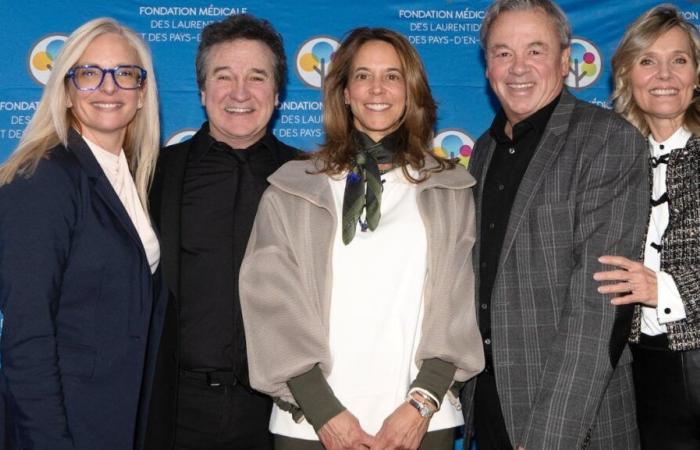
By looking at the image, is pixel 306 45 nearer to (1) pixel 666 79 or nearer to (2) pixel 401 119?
(2) pixel 401 119

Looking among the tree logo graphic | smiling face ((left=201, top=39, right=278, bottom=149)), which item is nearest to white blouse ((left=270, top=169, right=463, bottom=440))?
smiling face ((left=201, top=39, right=278, bottom=149))

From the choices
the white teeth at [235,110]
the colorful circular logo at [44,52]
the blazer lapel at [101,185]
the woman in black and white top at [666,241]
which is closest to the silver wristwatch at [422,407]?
the woman in black and white top at [666,241]

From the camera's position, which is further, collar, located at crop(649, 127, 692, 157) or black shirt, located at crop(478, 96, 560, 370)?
collar, located at crop(649, 127, 692, 157)

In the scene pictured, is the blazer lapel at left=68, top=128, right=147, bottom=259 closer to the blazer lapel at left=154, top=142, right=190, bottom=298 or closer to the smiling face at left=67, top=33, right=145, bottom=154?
the smiling face at left=67, top=33, right=145, bottom=154

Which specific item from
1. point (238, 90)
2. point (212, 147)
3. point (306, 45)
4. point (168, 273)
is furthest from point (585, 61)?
point (168, 273)

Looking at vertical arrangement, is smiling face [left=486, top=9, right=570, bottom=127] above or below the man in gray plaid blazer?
above

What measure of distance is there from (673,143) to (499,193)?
2.39ft

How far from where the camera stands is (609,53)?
4.43 meters

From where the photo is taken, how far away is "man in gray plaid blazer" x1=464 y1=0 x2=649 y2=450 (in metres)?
2.41

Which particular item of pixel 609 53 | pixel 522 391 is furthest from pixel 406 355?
pixel 609 53

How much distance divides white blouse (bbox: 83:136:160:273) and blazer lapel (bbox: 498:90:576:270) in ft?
4.00

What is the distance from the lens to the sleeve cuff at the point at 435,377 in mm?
2537

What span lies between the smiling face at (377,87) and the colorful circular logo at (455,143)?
1.57m

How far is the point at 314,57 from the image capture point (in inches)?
170
